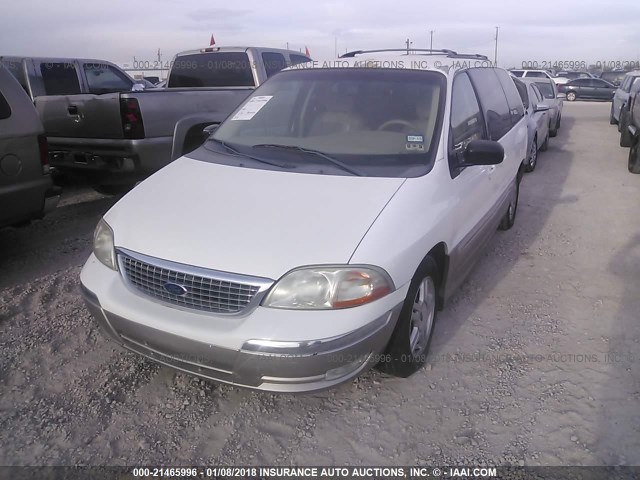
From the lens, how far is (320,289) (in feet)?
A: 7.92

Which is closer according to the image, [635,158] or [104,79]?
[635,158]

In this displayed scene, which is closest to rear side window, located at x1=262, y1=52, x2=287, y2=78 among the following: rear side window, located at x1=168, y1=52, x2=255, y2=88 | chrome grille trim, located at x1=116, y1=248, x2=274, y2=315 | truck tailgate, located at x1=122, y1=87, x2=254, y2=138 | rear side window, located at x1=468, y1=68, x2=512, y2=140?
rear side window, located at x1=168, y1=52, x2=255, y2=88

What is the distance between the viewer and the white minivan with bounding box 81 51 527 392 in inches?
94.9

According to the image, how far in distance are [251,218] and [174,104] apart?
406 centimetres

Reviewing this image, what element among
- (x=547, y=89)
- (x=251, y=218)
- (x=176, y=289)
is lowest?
(x=547, y=89)

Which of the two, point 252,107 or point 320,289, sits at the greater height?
point 252,107

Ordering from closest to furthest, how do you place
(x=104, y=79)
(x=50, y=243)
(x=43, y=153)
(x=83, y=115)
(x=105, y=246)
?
(x=105, y=246), (x=43, y=153), (x=50, y=243), (x=83, y=115), (x=104, y=79)

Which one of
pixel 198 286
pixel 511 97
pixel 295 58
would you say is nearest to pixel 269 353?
pixel 198 286

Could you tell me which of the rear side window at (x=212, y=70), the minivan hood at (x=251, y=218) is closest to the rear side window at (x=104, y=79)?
the rear side window at (x=212, y=70)

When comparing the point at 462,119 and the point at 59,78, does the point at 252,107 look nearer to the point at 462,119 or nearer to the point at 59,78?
the point at 462,119

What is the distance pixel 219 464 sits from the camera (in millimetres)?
2512

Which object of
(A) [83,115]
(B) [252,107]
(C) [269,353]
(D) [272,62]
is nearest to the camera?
(C) [269,353]

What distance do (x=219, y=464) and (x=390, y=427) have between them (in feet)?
2.90

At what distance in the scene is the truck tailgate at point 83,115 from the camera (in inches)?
227
